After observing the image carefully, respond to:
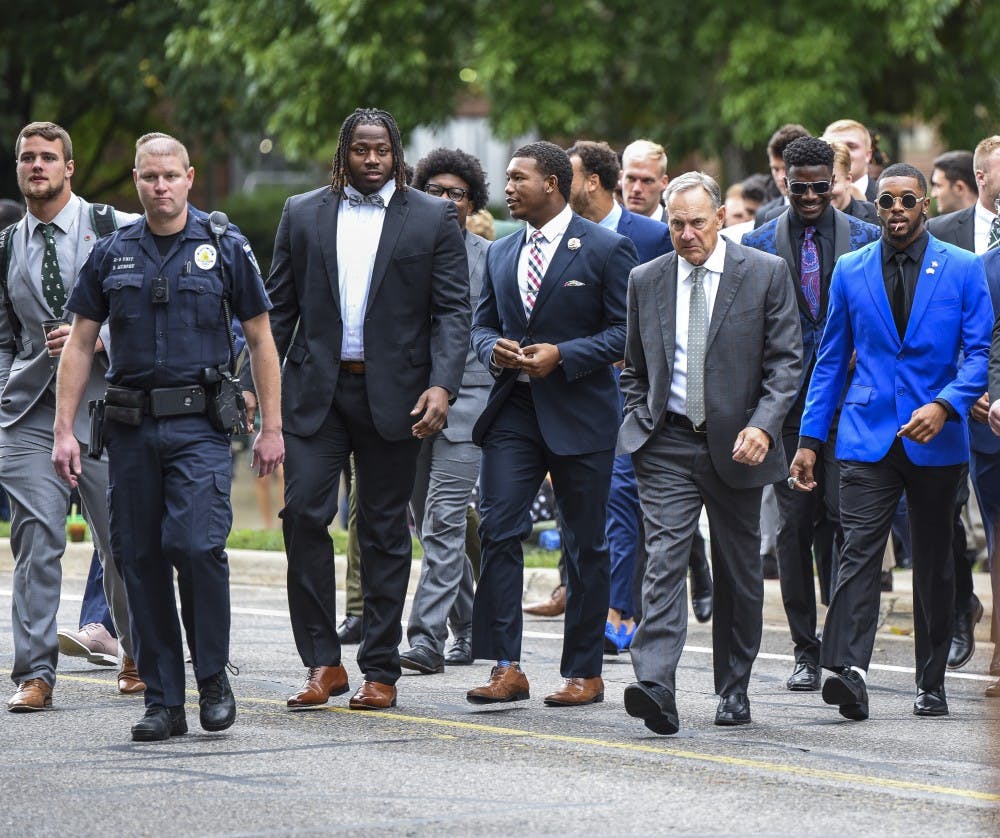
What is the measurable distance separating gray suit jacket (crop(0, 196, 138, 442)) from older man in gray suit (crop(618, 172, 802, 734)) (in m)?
2.13

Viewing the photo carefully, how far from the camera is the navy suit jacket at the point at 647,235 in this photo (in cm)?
952

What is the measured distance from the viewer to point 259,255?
32.1 m

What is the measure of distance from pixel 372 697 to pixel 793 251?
8.85 ft

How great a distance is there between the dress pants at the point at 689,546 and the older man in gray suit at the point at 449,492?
1649 mm

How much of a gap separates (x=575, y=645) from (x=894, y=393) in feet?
5.11

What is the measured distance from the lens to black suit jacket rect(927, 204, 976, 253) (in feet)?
31.1

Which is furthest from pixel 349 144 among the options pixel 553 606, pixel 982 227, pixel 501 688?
pixel 553 606

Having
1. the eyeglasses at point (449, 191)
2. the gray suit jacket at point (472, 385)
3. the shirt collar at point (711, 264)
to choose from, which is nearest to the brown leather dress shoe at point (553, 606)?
the gray suit jacket at point (472, 385)

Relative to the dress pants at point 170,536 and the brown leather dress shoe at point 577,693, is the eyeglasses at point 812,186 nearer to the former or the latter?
the brown leather dress shoe at point 577,693

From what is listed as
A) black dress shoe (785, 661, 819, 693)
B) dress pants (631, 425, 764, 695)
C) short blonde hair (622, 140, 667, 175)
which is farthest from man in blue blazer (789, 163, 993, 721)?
short blonde hair (622, 140, 667, 175)

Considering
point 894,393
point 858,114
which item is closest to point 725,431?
point 894,393

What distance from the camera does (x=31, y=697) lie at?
7832mm

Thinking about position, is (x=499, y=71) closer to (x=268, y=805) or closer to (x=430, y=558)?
(x=430, y=558)

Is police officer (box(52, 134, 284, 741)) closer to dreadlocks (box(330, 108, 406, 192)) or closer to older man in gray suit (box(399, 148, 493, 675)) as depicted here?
dreadlocks (box(330, 108, 406, 192))
